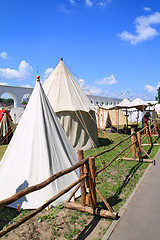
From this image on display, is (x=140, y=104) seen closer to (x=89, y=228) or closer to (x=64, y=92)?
(x=64, y=92)

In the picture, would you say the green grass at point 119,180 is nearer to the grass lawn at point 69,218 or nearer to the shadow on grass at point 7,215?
the grass lawn at point 69,218

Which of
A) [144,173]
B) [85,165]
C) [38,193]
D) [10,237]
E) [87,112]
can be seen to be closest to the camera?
[10,237]

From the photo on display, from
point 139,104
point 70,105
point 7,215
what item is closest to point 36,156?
point 7,215

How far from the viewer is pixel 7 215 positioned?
156 inches

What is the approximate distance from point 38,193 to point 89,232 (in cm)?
149

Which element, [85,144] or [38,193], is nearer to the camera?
[38,193]

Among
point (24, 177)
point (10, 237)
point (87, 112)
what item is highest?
point (87, 112)

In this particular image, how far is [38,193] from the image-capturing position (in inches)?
167

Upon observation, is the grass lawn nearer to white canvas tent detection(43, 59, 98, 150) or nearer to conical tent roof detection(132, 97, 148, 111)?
white canvas tent detection(43, 59, 98, 150)

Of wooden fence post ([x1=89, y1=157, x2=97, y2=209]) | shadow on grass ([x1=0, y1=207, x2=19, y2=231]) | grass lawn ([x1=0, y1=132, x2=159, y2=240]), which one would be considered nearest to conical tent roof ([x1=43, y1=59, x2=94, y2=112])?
grass lawn ([x1=0, y1=132, x2=159, y2=240])

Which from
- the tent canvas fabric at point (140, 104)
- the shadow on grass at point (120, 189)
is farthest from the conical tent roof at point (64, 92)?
the tent canvas fabric at point (140, 104)

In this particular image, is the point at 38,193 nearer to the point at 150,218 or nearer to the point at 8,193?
the point at 8,193

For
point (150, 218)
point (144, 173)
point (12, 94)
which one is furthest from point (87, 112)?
point (12, 94)

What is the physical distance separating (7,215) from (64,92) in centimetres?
622
